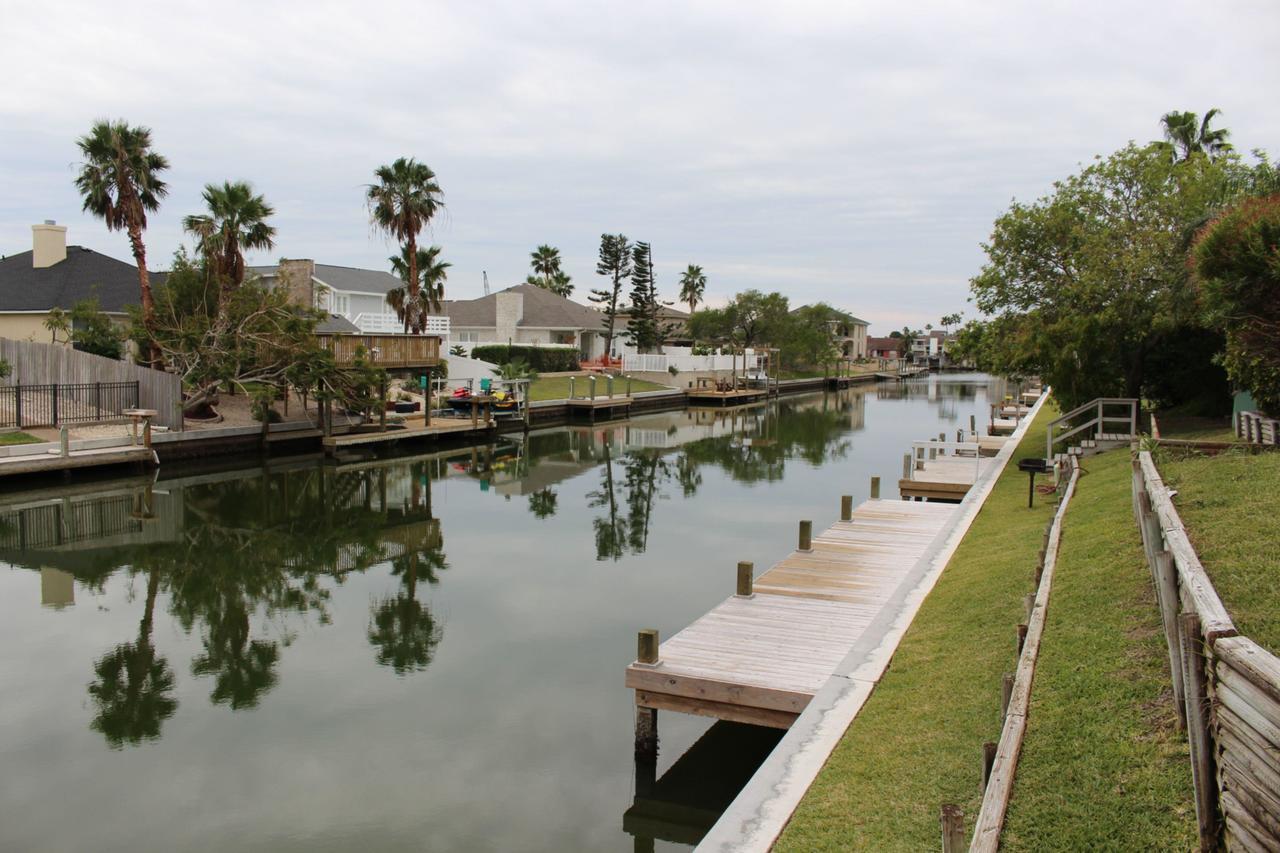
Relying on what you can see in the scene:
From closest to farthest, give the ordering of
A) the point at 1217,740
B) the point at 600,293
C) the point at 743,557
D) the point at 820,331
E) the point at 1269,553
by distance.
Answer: the point at 1217,740, the point at 1269,553, the point at 743,557, the point at 600,293, the point at 820,331

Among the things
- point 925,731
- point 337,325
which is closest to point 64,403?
point 337,325

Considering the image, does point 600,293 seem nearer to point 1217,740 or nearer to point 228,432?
point 228,432

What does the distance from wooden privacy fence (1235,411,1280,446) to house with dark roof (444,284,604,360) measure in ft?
193

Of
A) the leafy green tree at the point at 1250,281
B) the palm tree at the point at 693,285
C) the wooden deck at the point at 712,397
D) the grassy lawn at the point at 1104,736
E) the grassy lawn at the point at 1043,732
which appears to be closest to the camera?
the grassy lawn at the point at 1104,736

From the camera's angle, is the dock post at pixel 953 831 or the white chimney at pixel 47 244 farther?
the white chimney at pixel 47 244

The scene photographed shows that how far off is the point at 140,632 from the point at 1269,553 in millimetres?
14832

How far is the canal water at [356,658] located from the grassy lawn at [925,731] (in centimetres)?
223

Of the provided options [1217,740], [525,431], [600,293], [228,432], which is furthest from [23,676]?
[600,293]

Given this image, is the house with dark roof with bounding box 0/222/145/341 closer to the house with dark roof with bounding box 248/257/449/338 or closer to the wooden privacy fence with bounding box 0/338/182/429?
the house with dark roof with bounding box 248/257/449/338

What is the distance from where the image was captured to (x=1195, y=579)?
5.96 meters

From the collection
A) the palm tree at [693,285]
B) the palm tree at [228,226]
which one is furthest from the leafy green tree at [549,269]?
the palm tree at [228,226]

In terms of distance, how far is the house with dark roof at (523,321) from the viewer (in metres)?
74.8

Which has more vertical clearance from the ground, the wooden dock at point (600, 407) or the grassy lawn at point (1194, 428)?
the grassy lawn at point (1194, 428)

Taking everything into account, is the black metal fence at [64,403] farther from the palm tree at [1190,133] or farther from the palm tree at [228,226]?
the palm tree at [1190,133]
